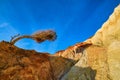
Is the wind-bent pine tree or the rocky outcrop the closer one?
the rocky outcrop

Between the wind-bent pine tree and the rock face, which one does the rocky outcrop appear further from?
the wind-bent pine tree

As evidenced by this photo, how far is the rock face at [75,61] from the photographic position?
2964 cm

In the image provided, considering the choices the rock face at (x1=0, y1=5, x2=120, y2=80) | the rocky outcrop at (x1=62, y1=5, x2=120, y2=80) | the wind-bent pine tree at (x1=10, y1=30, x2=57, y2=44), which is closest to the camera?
the rocky outcrop at (x1=62, y1=5, x2=120, y2=80)

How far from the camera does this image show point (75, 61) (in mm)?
35344

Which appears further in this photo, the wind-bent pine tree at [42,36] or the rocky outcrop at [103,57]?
the wind-bent pine tree at [42,36]

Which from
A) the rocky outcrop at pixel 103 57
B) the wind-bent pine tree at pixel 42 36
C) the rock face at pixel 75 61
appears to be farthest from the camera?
the wind-bent pine tree at pixel 42 36

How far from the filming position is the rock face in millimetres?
29641

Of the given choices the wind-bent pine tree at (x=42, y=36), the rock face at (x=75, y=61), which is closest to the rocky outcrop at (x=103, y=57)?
the rock face at (x=75, y=61)

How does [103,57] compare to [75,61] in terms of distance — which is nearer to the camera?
[103,57]

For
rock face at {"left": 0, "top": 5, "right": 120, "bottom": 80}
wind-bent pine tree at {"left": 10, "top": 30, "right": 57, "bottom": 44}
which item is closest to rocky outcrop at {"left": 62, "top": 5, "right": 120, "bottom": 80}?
rock face at {"left": 0, "top": 5, "right": 120, "bottom": 80}

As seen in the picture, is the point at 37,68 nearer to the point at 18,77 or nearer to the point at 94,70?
the point at 18,77

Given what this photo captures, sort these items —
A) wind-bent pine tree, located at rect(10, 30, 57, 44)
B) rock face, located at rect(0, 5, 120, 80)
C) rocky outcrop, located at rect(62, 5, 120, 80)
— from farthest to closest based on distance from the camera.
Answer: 1. wind-bent pine tree, located at rect(10, 30, 57, 44)
2. rock face, located at rect(0, 5, 120, 80)
3. rocky outcrop, located at rect(62, 5, 120, 80)

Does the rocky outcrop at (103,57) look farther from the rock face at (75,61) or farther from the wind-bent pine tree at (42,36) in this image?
the wind-bent pine tree at (42,36)

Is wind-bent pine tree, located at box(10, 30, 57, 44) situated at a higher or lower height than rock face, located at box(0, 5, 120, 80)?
higher
